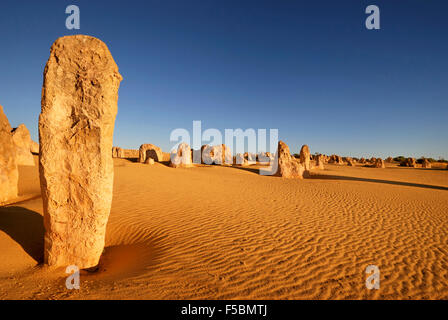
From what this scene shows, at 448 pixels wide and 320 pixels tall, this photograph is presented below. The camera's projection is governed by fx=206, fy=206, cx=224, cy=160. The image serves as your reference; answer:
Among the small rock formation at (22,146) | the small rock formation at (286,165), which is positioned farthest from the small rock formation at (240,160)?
the small rock formation at (22,146)

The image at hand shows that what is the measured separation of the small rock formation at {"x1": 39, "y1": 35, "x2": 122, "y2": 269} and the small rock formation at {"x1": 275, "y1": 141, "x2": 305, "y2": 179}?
16.8 meters

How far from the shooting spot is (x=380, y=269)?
14.0ft

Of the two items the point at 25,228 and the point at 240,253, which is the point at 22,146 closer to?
the point at 25,228

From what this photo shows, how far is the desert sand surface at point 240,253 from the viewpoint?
130 inches

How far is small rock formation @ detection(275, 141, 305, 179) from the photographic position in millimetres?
Answer: 18828

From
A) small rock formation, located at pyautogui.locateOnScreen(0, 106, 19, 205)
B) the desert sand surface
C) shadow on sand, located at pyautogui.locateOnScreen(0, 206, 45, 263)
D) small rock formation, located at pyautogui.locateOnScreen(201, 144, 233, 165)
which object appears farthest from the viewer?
small rock formation, located at pyautogui.locateOnScreen(201, 144, 233, 165)

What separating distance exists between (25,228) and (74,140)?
127 inches

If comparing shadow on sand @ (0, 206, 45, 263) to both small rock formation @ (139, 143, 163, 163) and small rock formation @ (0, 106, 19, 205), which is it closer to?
small rock formation @ (0, 106, 19, 205)

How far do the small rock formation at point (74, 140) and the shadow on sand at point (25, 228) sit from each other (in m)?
0.87

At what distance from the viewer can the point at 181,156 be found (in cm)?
2277

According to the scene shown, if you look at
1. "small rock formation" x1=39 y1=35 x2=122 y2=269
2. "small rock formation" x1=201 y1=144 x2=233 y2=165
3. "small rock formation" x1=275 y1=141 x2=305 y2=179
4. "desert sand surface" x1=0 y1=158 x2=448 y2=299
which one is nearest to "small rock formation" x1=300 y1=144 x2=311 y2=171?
"small rock formation" x1=275 y1=141 x2=305 y2=179
